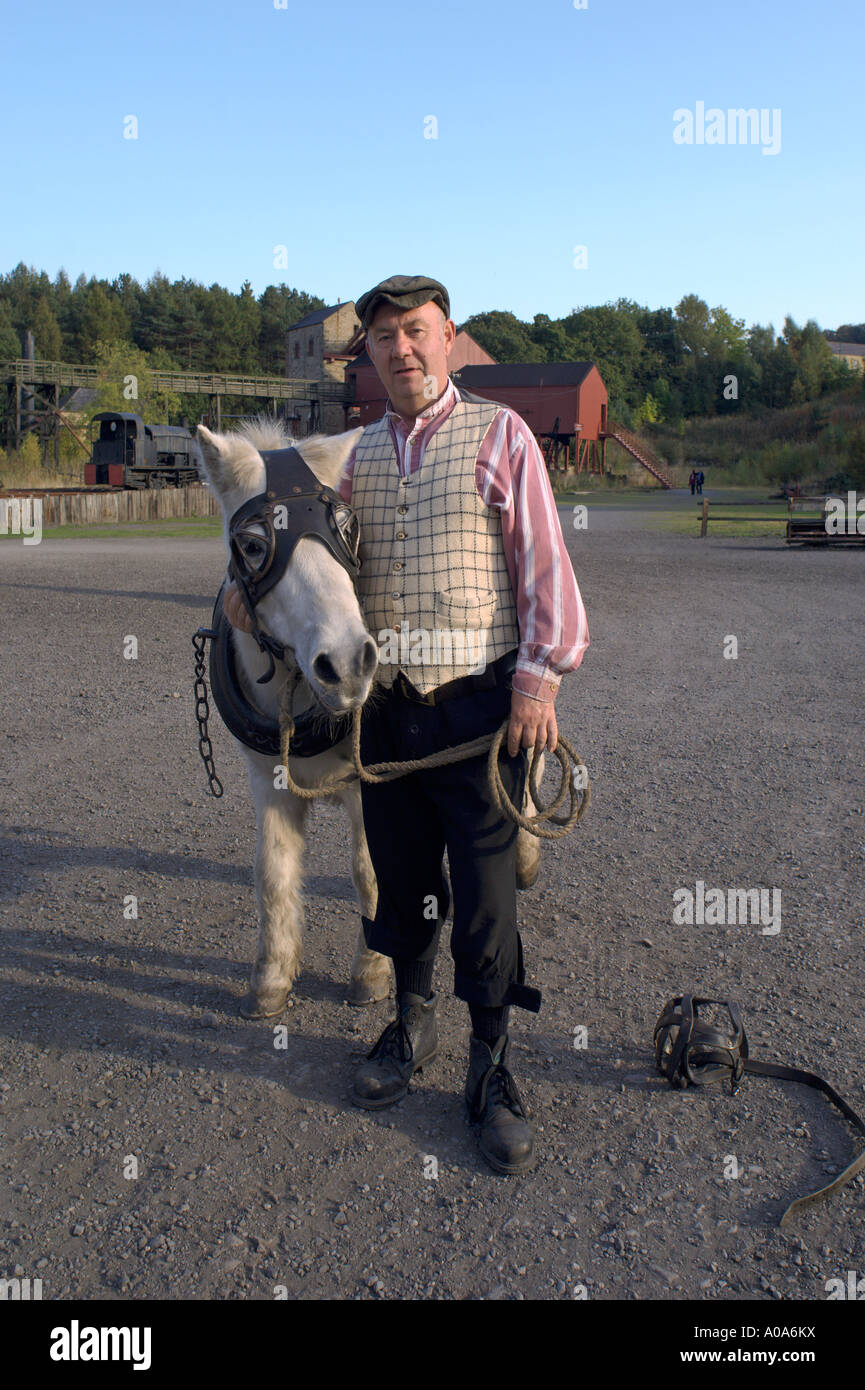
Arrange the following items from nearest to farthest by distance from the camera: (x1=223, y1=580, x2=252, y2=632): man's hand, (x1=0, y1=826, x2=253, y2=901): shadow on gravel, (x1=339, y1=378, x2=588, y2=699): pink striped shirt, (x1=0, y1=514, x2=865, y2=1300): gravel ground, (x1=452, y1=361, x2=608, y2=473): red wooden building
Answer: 1. (x1=0, y1=514, x2=865, y2=1300): gravel ground
2. (x1=339, y1=378, x2=588, y2=699): pink striped shirt
3. (x1=223, y1=580, x2=252, y2=632): man's hand
4. (x1=0, y1=826, x2=253, y2=901): shadow on gravel
5. (x1=452, y1=361, x2=608, y2=473): red wooden building

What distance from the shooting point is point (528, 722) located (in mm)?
2518

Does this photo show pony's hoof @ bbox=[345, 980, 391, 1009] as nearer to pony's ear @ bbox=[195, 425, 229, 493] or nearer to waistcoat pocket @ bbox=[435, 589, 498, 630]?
waistcoat pocket @ bbox=[435, 589, 498, 630]

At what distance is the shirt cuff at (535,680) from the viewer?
8.12 ft

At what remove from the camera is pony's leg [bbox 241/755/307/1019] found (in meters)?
3.27

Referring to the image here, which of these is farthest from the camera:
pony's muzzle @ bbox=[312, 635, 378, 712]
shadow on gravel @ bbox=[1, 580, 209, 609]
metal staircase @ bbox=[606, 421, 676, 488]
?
metal staircase @ bbox=[606, 421, 676, 488]

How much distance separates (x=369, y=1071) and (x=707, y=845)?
2.38 metres

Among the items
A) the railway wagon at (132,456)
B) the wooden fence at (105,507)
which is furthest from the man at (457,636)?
the railway wagon at (132,456)

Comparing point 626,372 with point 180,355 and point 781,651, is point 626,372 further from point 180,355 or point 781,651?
point 781,651

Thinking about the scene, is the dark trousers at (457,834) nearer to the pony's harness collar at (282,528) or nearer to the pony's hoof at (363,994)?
the pony's harness collar at (282,528)

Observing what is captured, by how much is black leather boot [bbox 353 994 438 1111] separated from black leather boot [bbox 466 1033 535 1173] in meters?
0.21

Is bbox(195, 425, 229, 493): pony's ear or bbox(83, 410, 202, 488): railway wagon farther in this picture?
bbox(83, 410, 202, 488): railway wagon

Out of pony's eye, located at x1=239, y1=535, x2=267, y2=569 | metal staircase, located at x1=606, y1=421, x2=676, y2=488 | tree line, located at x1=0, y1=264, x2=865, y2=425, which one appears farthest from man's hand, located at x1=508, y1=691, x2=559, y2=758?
tree line, located at x1=0, y1=264, x2=865, y2=425

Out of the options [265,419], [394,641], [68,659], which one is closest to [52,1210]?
[394,641]

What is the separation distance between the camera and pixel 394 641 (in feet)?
8.61
